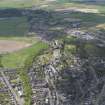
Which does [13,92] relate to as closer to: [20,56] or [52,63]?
[52,63]

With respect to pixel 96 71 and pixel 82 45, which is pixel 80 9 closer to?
pixel 82 45

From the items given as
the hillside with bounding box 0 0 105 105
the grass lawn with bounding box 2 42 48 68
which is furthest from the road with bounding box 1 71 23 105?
the grass lawn with bounding box 2 42 48 68

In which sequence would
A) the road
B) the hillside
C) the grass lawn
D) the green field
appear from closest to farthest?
1. the road
2. the hillside
3. the grass lawn
4. the green field

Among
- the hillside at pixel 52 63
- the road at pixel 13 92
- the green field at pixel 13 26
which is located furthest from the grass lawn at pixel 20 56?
the green field at pixel 13 26

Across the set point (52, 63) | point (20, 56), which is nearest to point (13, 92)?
point (52, 63)

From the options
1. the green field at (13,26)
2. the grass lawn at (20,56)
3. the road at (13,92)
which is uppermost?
the grass lawn at (20,56)

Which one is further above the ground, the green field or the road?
the road

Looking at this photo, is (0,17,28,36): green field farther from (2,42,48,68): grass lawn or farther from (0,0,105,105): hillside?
(2,42,48,68): grass lawn

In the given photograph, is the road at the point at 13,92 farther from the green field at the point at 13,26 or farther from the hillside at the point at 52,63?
the green field at the point at 13,26
